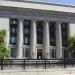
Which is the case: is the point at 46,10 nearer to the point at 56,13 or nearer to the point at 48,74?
the point at 56,13

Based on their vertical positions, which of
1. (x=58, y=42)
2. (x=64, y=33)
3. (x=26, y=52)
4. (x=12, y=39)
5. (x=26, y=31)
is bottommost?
(x=26, y=52)

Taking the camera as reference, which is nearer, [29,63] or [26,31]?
[29,63]

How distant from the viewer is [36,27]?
74.6 metres

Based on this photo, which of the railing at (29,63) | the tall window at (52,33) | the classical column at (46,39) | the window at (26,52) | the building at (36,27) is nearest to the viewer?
the railing at (29,63)

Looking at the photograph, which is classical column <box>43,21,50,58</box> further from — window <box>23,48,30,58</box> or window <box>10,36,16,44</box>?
window <box>10,36,16,44</box>

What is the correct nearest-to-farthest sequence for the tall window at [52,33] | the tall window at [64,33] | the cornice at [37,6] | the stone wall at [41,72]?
1. the stone wall at [41,72]
2. the cornice at [37,6]
3. the tall window at [52,33]
4. the tall window at [64,33]

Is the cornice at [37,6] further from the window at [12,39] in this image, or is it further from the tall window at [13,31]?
the window at [12,39]

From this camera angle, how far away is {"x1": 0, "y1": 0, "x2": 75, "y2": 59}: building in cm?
7006

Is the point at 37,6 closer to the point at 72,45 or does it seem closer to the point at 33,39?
the point at 33,39

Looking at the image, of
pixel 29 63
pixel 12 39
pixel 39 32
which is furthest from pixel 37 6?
pixel 29 63

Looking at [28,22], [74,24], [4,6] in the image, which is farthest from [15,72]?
[74,24]

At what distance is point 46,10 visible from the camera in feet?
237

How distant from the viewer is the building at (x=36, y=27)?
230ft

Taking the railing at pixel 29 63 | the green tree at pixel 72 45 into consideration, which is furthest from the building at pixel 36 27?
the railing at pixel 29 63
